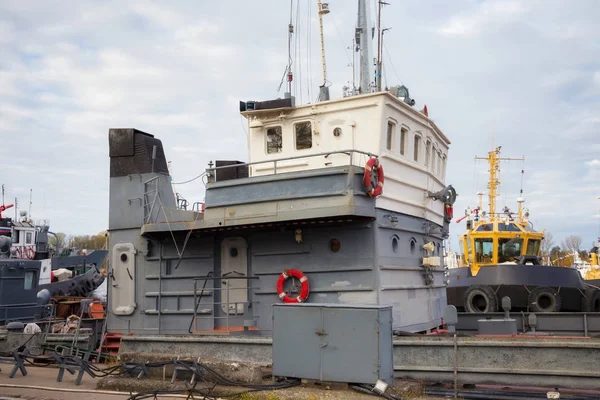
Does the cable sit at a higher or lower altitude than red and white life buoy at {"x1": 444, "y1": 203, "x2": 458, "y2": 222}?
lower

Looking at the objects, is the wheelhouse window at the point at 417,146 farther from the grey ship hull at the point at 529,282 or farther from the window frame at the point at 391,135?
the grey ship hull at the point at 529,282

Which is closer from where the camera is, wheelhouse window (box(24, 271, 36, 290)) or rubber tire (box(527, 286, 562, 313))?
rubber tire (box(527, 286, 562, 313))

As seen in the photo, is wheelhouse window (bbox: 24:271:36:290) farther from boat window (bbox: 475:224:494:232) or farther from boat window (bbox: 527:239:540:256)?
boat window (bbox: 527:239:540:256)

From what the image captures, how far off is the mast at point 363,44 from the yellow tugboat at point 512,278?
8242 millimetres

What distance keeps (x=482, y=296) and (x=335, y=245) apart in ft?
28.0

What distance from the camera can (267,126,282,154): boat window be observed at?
1439cm

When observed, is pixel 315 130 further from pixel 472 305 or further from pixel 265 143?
pixel 472 305

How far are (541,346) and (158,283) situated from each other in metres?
8.85

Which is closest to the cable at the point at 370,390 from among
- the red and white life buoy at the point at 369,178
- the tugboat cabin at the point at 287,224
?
the tugboat cabin at the point at 287,224

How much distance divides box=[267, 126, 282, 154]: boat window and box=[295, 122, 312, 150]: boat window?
52 cm

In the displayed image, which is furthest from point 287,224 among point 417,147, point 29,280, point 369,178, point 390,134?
point 29,280

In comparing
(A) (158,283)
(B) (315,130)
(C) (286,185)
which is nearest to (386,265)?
(C) (286,185)

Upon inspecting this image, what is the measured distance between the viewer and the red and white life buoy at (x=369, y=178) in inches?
465

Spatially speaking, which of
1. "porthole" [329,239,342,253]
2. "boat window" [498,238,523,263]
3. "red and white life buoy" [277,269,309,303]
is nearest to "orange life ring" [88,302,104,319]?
"red and white life buoy" [277,269,309,303]
